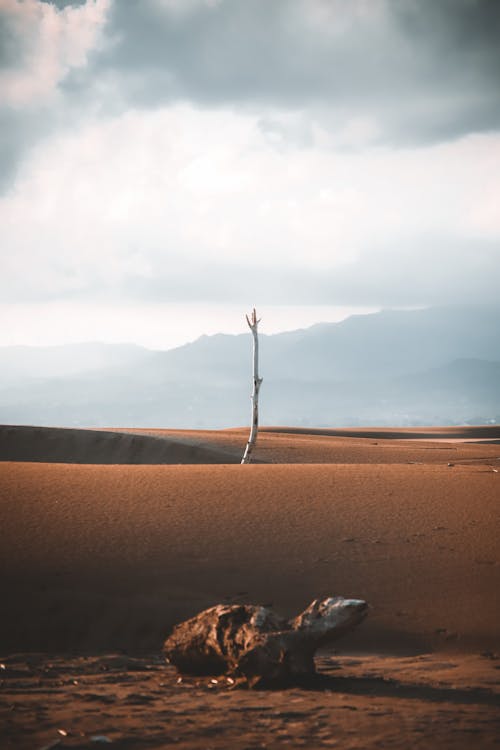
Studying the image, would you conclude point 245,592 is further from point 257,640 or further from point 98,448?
point 98,448

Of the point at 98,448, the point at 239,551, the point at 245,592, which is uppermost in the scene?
the point at 98,448

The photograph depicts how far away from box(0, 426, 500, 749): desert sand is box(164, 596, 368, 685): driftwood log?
191 millimetres

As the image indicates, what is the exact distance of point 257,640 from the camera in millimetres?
5973

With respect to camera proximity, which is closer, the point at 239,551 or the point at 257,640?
the point at 257,640

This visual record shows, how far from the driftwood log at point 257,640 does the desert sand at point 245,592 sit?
0.19 meters

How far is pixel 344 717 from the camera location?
5.20m

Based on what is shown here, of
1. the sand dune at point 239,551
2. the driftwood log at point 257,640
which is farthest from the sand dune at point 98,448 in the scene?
the driftwood log at point 257,640

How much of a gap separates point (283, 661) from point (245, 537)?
4.65m

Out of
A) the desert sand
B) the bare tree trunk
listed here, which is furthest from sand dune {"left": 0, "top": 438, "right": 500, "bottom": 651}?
the bare tree trunk

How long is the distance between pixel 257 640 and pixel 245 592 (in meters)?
2.82

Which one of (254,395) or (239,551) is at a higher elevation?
(254,395)

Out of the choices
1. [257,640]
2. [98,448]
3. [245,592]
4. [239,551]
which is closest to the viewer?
[257,640]

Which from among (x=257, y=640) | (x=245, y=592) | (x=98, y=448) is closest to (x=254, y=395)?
(x=98, y=448)

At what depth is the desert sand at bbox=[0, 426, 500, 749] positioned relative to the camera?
16.8 ft
